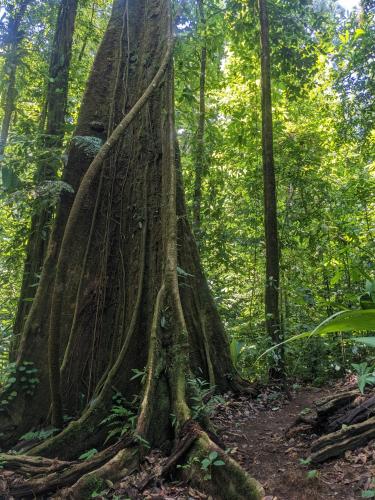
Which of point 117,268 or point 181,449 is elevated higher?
point 117,268

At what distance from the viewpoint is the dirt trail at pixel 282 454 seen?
251 cm

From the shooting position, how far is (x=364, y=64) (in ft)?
26.2

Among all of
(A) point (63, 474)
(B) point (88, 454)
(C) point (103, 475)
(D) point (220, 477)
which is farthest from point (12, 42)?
(D) point (220, 477)

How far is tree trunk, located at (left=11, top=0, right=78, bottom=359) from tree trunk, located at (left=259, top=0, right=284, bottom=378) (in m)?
2.97

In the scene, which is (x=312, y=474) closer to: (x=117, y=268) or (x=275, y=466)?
(x=275, y=466)

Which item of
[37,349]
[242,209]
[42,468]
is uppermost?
[242,209]

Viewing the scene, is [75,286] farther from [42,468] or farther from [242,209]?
[242,209]

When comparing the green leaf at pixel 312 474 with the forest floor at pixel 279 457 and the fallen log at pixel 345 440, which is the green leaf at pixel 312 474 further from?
the fallen log at pixel 345 440

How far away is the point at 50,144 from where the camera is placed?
600 centimetres

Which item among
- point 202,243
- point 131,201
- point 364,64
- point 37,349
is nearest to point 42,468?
point 37,349

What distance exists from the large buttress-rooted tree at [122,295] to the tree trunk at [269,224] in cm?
87

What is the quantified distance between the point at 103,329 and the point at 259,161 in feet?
18.4

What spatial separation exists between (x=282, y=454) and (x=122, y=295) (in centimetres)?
237

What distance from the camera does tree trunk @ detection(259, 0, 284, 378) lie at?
19.5ft
